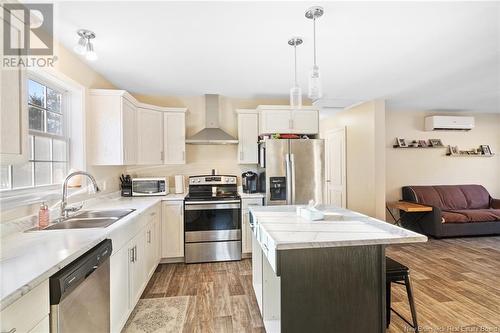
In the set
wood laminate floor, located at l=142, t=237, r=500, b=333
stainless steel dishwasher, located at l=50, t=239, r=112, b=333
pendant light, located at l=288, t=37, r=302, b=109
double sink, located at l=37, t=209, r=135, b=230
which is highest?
pendant light, located at l=288, t=37, r=302, b=109

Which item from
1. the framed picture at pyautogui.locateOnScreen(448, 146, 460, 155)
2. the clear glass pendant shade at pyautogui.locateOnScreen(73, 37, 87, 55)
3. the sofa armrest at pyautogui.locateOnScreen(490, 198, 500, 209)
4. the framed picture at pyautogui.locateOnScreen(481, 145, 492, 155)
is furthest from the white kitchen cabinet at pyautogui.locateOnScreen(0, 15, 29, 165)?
the framed picture at pyautogui.locateOnScreen(481, 145, 492, 155)

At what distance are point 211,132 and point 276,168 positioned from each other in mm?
1168

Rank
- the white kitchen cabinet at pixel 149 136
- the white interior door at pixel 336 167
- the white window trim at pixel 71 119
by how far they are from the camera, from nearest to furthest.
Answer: the white window trim at pixel 71 119 < the white kitchen cabinet at pixel 149 136 < the white interior door at pixel 336 167

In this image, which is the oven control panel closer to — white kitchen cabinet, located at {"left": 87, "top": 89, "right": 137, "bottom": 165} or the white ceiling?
white kitchen cabinet, located at {"left": 87, "top": 89, "right": 137, "bottom": 165}

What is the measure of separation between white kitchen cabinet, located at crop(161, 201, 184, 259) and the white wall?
14.3 feet

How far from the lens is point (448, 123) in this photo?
5.17m

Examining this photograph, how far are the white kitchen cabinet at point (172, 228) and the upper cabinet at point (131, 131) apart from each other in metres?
0.75

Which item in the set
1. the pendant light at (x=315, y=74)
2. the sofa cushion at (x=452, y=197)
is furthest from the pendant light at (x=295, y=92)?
the sofa cushion at (x=452, y=197)

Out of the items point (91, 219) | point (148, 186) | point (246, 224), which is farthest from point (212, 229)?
point (91, 219)

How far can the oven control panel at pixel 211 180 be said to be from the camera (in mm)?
3760

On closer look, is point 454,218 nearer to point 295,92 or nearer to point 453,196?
point 453,196

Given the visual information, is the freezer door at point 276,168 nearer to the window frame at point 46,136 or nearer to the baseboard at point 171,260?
the baseboard at point 171,260

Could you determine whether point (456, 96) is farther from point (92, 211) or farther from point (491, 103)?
point (92, 211)

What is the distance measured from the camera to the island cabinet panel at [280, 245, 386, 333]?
57.2 inches
